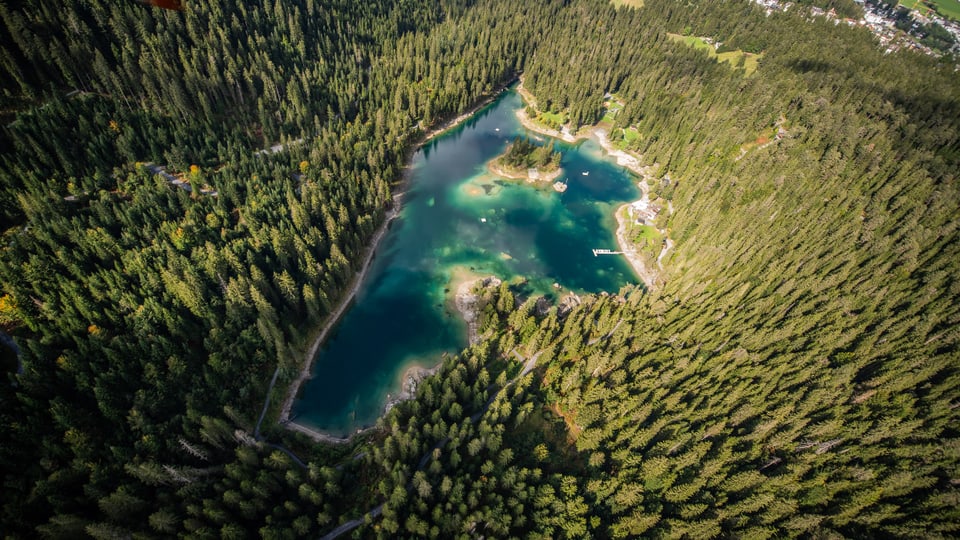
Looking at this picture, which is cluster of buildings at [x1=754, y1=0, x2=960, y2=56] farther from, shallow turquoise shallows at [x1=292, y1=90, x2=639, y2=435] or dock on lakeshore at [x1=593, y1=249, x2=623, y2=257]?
dock on lakeshore at [x1=593, y1=249, x2=623, y2=257]

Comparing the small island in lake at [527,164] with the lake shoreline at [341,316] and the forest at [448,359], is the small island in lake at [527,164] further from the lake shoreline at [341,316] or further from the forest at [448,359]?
the forest at [448,359]

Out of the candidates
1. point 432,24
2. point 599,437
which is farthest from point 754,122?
point 432,24

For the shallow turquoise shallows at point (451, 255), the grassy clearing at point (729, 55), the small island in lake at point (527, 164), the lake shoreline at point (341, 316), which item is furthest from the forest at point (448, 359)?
the grassy clearing at point (729, 55)

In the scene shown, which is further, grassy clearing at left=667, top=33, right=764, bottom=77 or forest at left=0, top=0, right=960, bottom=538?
grassy clearing at left=667, top=33, right=764, bottom=77

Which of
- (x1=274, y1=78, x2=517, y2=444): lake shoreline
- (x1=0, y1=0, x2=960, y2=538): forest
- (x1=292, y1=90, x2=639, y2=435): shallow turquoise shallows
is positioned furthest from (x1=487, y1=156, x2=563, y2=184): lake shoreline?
(x1=0, y1=0, x2=960, y2=538): forest

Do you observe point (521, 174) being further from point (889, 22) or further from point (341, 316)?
point (889, 22)

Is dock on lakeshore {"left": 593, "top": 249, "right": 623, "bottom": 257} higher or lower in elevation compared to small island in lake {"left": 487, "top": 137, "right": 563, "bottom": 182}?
lower

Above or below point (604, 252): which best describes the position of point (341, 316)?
below

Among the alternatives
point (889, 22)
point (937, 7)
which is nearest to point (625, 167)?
point (889, 22)
